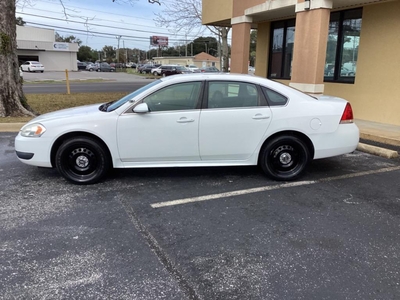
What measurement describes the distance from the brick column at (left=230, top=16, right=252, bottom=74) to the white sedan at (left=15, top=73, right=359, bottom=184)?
773cm

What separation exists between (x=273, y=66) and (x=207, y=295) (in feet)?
40.5

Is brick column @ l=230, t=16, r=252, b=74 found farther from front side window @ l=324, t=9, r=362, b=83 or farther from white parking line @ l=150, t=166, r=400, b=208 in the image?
white parking line @ l=150, t=166, r=400, b=208

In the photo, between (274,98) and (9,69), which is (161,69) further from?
(274,98)

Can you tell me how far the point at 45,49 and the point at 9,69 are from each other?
50241 millimetres

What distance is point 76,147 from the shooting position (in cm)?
485

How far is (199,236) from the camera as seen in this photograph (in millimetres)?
3553

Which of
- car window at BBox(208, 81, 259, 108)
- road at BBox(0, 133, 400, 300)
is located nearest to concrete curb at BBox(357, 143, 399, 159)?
road at BBox(0, 133, 400, 300)

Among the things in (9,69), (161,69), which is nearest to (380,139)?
(9,69)

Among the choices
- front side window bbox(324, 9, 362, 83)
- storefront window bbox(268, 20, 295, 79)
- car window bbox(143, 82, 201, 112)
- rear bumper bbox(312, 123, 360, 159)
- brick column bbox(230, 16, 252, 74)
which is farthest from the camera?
storefront window bbox(268, 20, 295, 79)

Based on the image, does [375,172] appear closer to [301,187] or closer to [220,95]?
[301,187]

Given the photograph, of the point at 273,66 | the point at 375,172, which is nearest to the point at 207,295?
the point at 375,172

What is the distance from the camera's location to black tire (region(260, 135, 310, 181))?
5.11m

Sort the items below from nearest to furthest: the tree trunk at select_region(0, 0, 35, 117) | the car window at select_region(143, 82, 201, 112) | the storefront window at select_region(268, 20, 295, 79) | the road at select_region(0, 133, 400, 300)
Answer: the road at select_region(0, 133, 400, 300), the car window at select_region(143, 82, 201, 112), the tree trunk at select_region(0, 0, 35, 117), the storefront window at select_region(268, 20, 295, 79)

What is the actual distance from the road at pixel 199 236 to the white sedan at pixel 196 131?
1.12 feet
